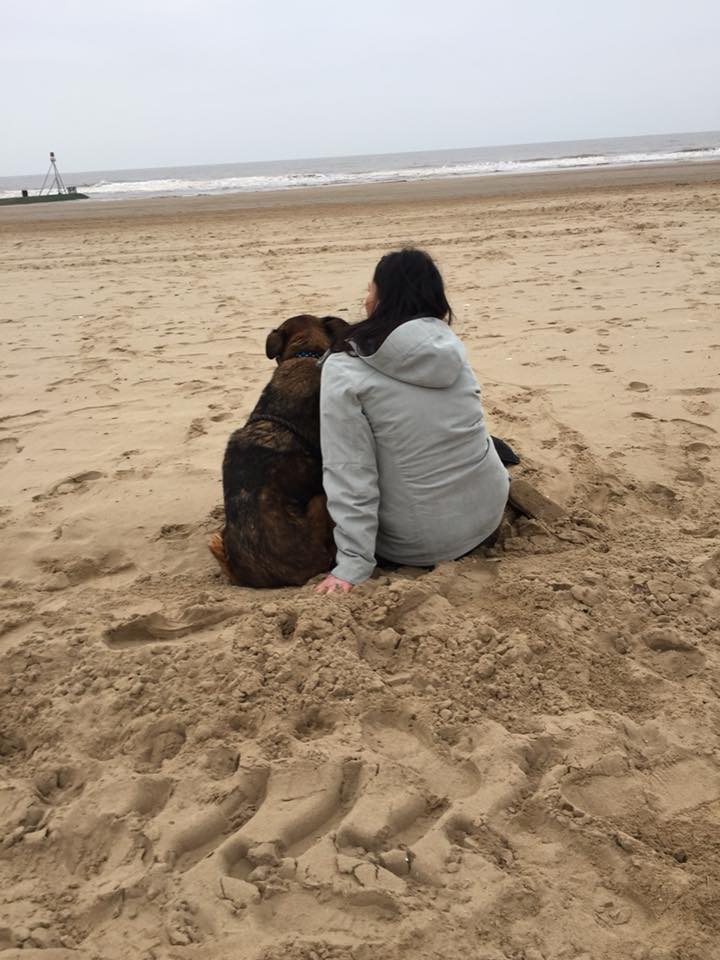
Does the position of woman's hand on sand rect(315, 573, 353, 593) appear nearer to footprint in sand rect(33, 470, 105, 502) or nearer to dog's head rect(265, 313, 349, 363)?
dog's head rect(265, 313, 349, 363)

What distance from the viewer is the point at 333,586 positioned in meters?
3.17

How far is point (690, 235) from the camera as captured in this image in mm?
11266

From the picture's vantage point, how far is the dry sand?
1.89 m

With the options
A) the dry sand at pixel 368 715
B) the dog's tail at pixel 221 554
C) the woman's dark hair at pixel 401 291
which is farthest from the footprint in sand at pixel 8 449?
the woman's dark hair at pixel 401 291

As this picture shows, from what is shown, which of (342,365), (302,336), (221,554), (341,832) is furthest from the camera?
(302,336)

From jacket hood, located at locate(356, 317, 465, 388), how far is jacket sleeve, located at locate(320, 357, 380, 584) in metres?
0.17

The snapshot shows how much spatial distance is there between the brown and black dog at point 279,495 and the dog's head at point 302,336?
0.23m

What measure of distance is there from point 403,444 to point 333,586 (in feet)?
2.12

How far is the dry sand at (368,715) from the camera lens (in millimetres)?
1890

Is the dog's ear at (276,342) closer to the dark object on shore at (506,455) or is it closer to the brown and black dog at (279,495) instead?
the brown and black dog at (279,495)

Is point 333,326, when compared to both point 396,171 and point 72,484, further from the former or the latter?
point 396,171

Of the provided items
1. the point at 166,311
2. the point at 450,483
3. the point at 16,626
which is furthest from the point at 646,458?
the point at 166,311

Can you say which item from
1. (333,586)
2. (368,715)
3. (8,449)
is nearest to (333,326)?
(333,586)

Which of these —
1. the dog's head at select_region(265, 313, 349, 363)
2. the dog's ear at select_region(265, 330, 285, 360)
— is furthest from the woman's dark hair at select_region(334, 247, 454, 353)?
the dog's ear at select_region(265, 330, 285, 360)
